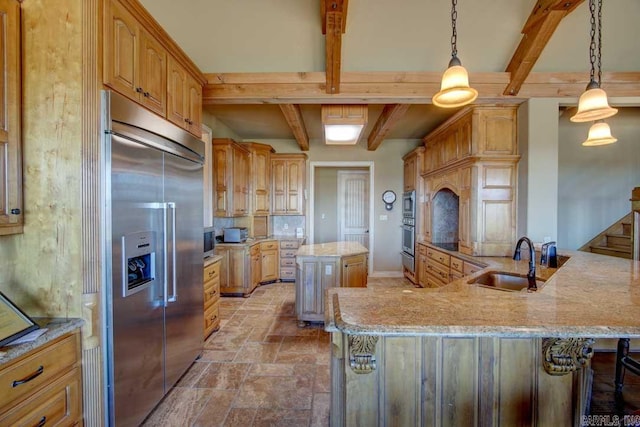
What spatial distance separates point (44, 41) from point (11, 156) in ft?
1.97

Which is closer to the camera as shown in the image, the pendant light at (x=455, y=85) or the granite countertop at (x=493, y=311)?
the granite countertop at (x=493, y=311)

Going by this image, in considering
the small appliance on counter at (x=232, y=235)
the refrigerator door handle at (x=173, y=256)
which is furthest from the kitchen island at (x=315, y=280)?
the small appliance on counter at (x=232, y=235)

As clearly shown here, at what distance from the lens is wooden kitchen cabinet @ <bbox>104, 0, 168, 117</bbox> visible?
1.52 m

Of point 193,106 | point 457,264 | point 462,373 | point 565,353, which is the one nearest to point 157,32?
point 193,106

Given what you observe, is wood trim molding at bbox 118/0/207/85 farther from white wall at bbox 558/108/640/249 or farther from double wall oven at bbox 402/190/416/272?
white wall at bbox 558/108/640/249

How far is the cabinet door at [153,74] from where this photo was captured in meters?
1.81

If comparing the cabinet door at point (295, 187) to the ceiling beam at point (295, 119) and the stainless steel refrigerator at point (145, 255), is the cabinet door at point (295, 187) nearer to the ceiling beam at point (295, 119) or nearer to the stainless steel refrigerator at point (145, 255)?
the ceiling beam at point (295, 119)

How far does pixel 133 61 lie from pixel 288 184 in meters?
3.96

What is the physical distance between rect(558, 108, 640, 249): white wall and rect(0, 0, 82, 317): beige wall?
6458 millimetres

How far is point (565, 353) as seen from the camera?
1.22 metres

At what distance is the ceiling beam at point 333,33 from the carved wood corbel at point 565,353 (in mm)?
2485

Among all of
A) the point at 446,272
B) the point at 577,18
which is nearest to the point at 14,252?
the point at 446,272

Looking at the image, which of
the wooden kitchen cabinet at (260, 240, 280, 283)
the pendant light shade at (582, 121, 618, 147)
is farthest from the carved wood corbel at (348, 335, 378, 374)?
the wooden kitchen cabinet at (260, 240, 280, 283)

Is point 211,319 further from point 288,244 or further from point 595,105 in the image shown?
point 595,105
